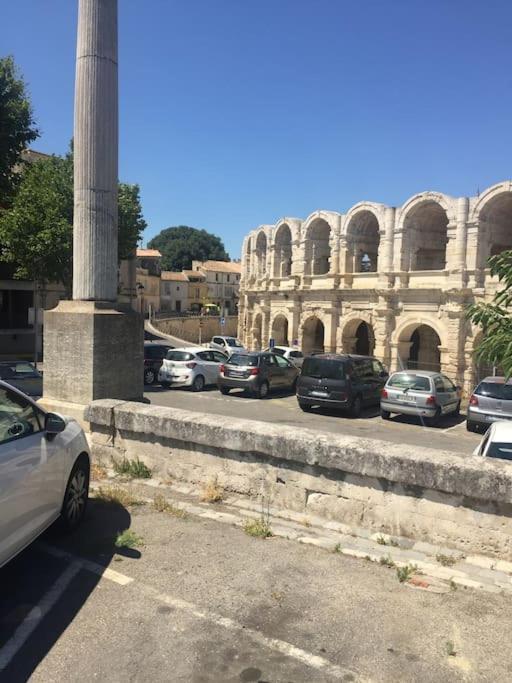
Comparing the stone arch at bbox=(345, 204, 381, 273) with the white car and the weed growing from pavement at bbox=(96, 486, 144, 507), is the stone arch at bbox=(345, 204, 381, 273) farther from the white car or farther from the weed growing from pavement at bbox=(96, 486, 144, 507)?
the white car

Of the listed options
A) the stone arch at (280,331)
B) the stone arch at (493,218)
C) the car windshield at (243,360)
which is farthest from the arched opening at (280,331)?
the car windshield at (243,360)

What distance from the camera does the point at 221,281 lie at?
91125mm

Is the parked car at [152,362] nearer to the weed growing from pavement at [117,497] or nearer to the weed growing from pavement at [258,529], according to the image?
the weed growing from pavement at [117,497]

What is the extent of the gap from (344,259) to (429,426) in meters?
→ 15.2

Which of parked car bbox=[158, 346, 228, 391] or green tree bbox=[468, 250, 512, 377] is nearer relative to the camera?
green tree bbox=[468, 250, 512, 377]

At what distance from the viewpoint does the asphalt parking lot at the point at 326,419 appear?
50.4 ft

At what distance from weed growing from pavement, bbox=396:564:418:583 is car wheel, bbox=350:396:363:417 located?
1376cm

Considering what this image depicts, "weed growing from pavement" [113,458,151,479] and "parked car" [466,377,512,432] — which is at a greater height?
"weed growing from pavement" [113,458,151,479]

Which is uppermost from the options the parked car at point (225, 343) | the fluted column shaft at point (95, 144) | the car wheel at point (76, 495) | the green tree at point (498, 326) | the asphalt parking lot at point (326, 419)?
the fluted column shaft at point (95, 144)

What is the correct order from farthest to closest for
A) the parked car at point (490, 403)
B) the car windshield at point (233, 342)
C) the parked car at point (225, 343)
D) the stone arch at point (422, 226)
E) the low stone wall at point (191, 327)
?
the low stone wall at point (191, 327)
the car windshield at point (233, 342)
the parked car at point (225, 343)
the stone arch at point (422, 226)
the parked car at point (490, 403)

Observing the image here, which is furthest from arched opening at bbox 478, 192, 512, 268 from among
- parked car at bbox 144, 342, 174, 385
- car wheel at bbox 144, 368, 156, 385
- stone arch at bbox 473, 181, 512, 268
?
car wheel at bbox 144, 368, 156, 385

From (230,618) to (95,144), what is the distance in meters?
5.78

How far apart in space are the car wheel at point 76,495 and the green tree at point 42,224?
19.6m

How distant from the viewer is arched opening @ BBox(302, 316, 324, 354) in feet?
112
